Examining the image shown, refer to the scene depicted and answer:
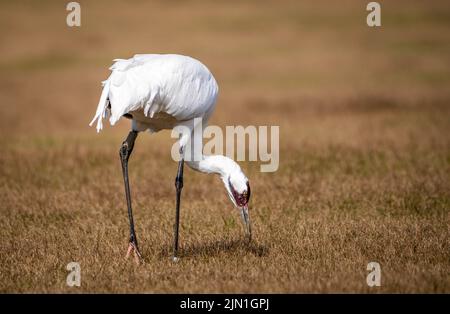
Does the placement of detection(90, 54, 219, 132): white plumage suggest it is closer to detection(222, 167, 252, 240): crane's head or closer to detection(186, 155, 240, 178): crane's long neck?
detection(186, 155, 240, 178): crane's long neck

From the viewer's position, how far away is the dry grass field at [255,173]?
7434 millimetres

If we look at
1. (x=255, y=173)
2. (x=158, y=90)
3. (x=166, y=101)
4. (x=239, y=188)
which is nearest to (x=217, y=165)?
(x=239, y=188)

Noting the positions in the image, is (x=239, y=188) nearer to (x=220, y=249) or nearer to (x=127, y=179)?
(x=220, y=249)

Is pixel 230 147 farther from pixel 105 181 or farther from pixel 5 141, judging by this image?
pixel 5 141

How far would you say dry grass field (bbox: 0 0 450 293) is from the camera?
743 cm

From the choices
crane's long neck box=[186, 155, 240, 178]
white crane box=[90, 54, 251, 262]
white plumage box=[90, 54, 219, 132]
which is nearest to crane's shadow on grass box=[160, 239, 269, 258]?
white crane box=[90, 54, 251, 262]

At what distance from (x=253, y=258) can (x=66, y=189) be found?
4.61 metres

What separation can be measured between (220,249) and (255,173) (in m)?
4.29

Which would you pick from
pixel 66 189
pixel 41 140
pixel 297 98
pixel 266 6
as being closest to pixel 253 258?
pixel 66 189

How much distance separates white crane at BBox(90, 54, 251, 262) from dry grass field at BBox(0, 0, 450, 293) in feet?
2.71

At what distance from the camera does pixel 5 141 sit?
1609 centimetres

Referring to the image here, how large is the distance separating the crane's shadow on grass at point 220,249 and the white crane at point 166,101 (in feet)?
0.46

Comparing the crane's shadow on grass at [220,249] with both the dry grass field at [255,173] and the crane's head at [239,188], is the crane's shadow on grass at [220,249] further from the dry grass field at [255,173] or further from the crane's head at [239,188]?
the crane's head at [239,188]

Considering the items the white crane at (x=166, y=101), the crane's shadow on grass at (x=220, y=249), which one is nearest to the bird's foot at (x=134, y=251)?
the white crane at (x=166, y=101)
